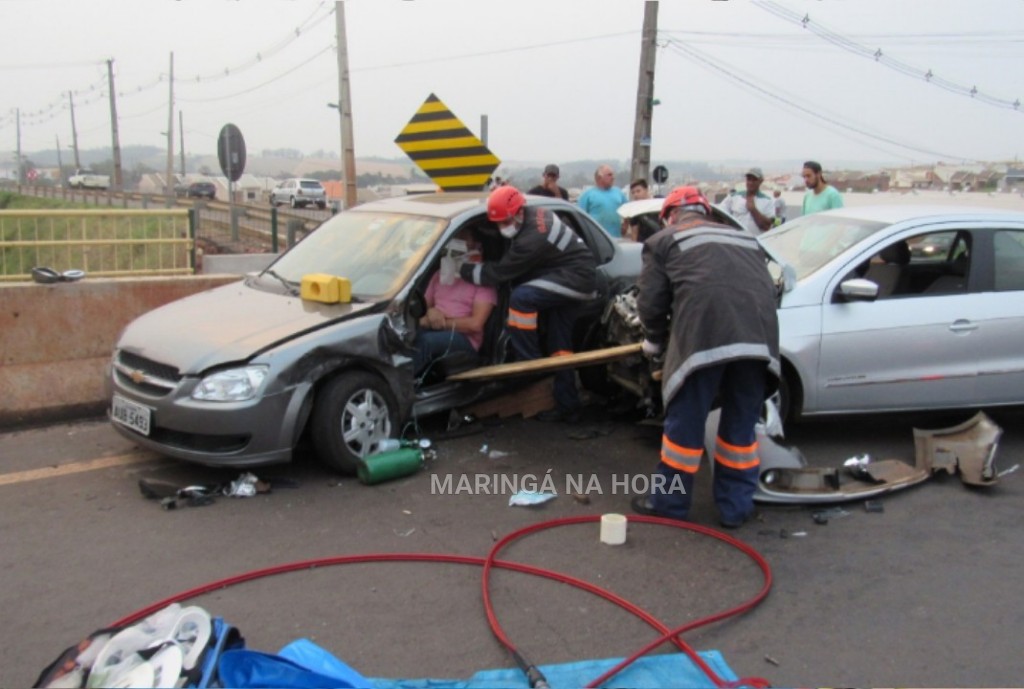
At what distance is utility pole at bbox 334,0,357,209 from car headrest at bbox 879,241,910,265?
66.4ft

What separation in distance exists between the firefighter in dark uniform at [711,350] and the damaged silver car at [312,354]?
1577 mm

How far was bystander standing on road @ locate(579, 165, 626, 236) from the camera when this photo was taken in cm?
996

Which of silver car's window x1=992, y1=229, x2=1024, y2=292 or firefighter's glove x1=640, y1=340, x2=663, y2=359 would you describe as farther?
silver car's window x1=992, y1=229, x2=1024, y2=292

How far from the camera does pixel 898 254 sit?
6105 millimetres

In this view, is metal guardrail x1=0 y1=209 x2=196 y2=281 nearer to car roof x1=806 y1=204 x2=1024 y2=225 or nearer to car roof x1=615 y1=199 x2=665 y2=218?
car roof x1=615 y1=199 x2=665 y2=218

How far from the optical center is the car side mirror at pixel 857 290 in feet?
17.6

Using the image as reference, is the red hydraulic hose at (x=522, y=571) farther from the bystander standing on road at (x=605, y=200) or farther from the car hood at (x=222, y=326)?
the bystander standing on road at (x=605, y=200)

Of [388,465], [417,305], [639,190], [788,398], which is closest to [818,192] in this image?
[639,190]

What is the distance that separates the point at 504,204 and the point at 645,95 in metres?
13.3

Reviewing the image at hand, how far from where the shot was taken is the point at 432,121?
7977mm

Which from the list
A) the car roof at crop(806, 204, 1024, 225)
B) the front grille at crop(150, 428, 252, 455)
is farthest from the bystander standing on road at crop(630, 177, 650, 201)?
→ the front grille at crop(150, 428, 252, 455)

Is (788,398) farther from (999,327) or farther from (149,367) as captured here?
(149,367)

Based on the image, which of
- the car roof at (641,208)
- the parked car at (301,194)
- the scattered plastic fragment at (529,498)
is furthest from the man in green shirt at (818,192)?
the parked car at (301,194)

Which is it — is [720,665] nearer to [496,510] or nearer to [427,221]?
[496,510]
